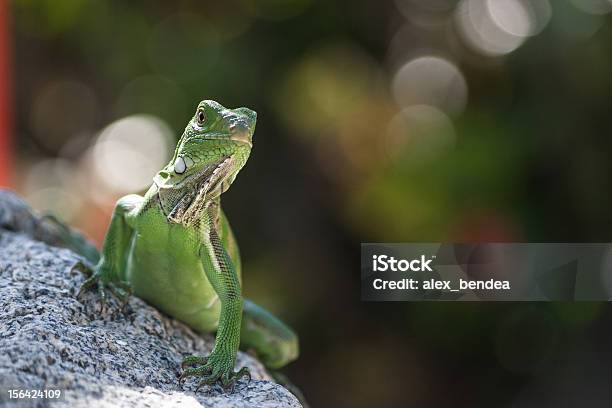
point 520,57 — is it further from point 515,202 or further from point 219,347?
point 219,347

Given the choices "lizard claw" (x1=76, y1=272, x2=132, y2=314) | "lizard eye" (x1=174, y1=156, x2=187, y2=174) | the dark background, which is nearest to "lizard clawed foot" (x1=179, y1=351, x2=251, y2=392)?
"lizard claw" (x1=76, y1=272, x2=132, y2=314)

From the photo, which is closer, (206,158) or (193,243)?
(206,158)

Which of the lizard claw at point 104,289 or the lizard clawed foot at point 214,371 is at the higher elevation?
the lizard claw at point 104,289

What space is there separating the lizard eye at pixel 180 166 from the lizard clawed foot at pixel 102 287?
47 cm

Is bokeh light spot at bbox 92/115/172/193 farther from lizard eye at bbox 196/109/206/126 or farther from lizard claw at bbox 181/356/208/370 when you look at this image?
lizard claw at bbox 181/356/208/370

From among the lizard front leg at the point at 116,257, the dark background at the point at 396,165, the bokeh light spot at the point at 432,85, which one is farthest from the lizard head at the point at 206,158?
the bokeh light spot at the point at 432,85

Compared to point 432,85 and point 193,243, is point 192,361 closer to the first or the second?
point 193,243

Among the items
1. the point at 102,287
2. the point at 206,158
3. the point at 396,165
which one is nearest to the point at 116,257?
the point at 102,287

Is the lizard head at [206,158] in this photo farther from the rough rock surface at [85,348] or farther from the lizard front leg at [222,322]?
the rough rock surface at [85,348]

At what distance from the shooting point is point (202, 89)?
701 cm

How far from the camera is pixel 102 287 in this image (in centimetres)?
284

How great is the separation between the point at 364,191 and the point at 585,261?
1.84 m

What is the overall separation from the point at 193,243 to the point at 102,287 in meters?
0.35

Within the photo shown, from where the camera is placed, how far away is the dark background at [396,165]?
6.65 metres
